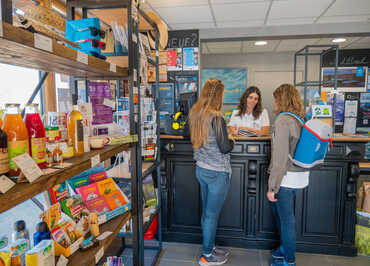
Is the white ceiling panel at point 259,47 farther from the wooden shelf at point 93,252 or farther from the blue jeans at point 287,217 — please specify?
the wooden shelf at point 93,252

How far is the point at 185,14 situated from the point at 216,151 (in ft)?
8.40

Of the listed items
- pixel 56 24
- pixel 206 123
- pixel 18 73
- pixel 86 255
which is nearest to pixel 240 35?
pixel 206 123

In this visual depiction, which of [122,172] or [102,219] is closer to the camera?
[102,219]

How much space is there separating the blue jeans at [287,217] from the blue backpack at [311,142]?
273 mm

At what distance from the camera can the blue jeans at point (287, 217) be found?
2.07 m

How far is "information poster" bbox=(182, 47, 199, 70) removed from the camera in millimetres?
3975

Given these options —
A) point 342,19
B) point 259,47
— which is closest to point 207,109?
point 342,19

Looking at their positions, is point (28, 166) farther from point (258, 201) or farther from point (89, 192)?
point (258, 201)

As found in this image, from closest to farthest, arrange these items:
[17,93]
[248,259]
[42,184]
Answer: [42,184] → [248,259] → [17,93]

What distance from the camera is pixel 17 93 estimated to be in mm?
2785

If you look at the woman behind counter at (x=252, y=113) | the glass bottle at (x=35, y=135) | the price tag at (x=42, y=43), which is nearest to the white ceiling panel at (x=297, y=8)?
the woman behind counter at (x=252, y=113)

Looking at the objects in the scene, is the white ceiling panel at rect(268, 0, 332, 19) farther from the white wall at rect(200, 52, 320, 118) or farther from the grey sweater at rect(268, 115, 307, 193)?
the white wall at rect(200, 52, 320, 118)

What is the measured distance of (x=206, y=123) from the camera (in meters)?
2.04

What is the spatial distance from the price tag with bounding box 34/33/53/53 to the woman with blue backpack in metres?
1.65
